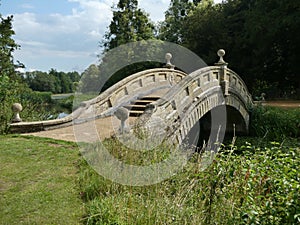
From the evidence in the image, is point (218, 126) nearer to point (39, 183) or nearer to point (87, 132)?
point (87, 132)

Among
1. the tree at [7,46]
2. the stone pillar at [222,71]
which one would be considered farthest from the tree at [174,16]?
the stone pillar at [222,71]

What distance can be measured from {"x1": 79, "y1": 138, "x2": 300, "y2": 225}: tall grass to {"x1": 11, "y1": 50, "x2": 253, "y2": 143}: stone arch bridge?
2.29 m

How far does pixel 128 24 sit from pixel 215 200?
89.4 ft

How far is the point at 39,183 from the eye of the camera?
450 cm

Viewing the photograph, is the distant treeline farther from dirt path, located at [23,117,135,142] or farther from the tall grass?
the tall grass

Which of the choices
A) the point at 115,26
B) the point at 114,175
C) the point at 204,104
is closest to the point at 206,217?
the point at 114,175

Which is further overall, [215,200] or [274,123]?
[274,123]

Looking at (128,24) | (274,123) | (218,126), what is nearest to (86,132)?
(218,126)

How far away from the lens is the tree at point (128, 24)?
28.5 meters

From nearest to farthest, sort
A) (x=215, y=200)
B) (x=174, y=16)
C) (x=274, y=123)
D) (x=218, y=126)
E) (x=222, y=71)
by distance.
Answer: (x=215, y=200), (x=222, y=71), (x=274, y=123), (x=218, y=126), (x=174, y=16)

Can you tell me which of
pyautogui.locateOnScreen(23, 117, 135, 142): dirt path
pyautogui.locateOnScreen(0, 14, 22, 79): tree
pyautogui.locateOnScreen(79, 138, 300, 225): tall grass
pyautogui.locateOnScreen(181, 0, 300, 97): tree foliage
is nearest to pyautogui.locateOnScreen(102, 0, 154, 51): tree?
pyautogui.locateOnScreen(181, 0, 300, 97): tree foliage

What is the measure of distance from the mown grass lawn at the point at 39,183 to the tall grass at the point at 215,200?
0.91 feet

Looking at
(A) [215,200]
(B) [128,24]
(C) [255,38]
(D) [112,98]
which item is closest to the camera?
(A) [215,200]

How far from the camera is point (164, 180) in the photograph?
171 inches
